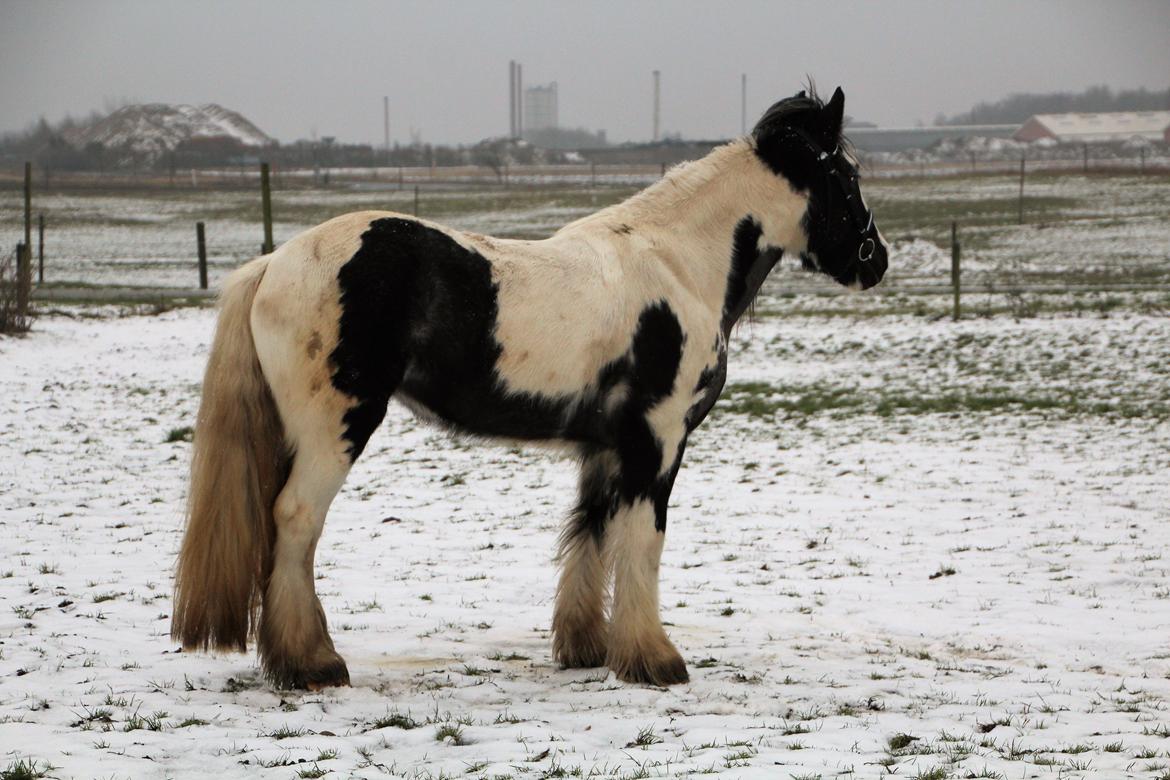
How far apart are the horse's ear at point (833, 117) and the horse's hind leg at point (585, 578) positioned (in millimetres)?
1837

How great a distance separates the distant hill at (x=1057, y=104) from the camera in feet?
541

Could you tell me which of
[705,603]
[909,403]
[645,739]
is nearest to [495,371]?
[645,739]

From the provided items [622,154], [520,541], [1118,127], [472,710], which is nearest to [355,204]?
[622,154]

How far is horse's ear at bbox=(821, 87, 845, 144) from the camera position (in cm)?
518

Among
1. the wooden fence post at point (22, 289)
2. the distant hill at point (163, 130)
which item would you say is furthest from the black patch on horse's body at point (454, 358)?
the distant hill at point (163, 130)

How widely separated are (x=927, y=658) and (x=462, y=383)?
251cm

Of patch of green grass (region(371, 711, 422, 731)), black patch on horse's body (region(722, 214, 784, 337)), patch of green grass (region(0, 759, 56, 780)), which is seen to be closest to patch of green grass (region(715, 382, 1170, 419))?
black patch on horse's body (region(722, 214, 784, 337))

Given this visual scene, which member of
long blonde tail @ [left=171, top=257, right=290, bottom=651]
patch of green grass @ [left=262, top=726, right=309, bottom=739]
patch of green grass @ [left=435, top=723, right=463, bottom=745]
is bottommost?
patch of green grass @ [left=435, top=723, right=463, bottom=745]

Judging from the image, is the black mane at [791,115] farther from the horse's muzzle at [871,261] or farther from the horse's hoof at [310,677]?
the horse's hoof at [310,677]

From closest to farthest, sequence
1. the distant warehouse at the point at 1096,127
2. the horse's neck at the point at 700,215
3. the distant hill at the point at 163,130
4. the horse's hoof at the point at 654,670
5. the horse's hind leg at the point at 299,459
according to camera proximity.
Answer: the horse's hind leg at the point at 299,459 → the horse's hoof at the point at 654,670 → the horse's neck at the point at 700,215 → the distant hill at the point at 163,130 → the distant warehouse at the point at 1096,127

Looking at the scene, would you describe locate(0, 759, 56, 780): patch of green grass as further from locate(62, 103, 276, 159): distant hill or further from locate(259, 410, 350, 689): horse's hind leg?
locate(62, 103, 276, 159): distant hill

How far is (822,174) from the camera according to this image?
5289 millimetres

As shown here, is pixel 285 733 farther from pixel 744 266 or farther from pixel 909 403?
pixel 909 403

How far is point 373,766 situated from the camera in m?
3.65
